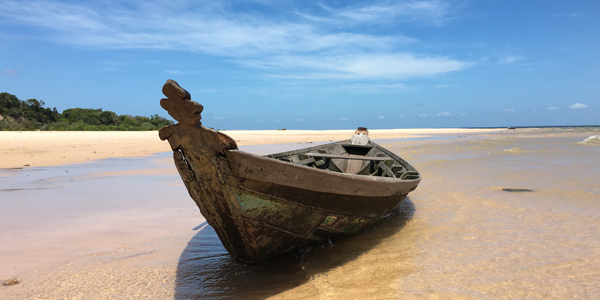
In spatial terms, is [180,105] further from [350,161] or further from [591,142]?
[591,142]

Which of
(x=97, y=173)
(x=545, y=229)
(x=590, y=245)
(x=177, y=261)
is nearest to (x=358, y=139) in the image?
(x=545, y=229)

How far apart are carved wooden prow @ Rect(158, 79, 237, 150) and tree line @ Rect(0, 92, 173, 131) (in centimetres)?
3212

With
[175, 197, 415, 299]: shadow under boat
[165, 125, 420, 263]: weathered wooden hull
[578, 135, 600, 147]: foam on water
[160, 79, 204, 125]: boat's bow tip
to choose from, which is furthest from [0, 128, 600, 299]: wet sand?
[578, 135, 600, 147]: foam on water

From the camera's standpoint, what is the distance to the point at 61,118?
3691 centimetres

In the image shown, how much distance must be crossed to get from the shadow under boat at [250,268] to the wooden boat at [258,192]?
0.60 ft

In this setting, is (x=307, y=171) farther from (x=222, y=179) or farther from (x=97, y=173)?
(x=97, y=173)

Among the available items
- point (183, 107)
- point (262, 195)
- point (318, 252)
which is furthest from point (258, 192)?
point (318, 252)

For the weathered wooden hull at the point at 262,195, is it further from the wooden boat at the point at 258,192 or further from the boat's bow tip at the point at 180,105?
the boat's bow tip at the point at 180,105

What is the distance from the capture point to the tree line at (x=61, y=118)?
102 ft

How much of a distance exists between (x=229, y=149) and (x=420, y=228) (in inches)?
127

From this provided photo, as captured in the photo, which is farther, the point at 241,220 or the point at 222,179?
the point at 241,220

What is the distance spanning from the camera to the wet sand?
307cm

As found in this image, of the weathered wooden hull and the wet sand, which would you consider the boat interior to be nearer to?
the wet sand

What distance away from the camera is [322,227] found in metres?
3.59
